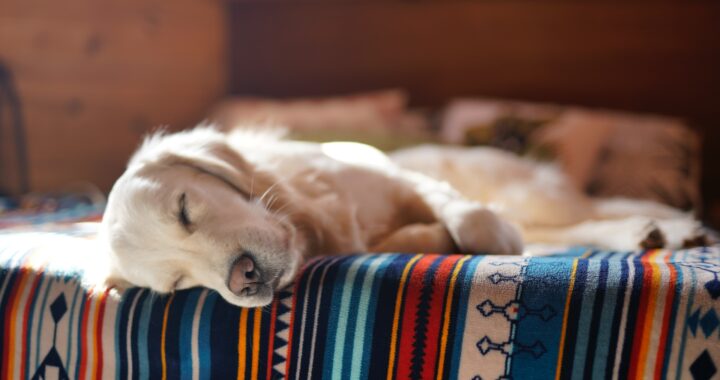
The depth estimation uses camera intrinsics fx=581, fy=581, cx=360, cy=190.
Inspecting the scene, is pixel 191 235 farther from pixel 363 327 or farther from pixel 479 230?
pixel 479 230

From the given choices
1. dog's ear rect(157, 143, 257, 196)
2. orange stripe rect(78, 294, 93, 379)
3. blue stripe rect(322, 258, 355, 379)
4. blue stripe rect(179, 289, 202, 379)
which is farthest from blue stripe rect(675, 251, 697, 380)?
orange stripe rect(78, 294, 93, 379)

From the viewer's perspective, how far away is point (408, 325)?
36.8 inches

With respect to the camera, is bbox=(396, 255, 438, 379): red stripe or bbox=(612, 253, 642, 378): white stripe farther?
bbox=(396, 255, 438, 379): red stripe

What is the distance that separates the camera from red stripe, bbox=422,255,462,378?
3.00 ft

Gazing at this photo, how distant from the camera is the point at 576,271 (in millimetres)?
913

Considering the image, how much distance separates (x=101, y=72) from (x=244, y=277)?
254 centimetres

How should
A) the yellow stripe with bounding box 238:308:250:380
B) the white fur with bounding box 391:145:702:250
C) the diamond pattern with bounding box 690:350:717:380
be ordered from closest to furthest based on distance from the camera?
1. the diamond pattern with bounding box 690:350:717:380
2. the yellow stripe with bounding box 238:308:250:380
3. the white fur with bounding box 391:145:702:250

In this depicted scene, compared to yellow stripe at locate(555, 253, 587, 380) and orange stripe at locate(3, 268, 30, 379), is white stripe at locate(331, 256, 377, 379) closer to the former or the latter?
yellow stripe at locate(555, 253, 587, 380)

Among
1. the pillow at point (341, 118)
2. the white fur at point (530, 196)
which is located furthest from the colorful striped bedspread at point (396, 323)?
the pillow at point (341, 118)

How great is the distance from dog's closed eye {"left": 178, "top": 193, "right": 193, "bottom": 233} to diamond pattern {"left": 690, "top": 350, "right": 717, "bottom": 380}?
876 mm

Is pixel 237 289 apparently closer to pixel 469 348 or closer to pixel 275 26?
pixel 469 348

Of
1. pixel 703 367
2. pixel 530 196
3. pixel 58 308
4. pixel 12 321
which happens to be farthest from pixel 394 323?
pixel 530 196

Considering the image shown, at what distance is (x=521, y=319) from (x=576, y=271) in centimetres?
12

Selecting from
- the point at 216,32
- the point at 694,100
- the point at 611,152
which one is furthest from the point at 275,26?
the point at 694,100
